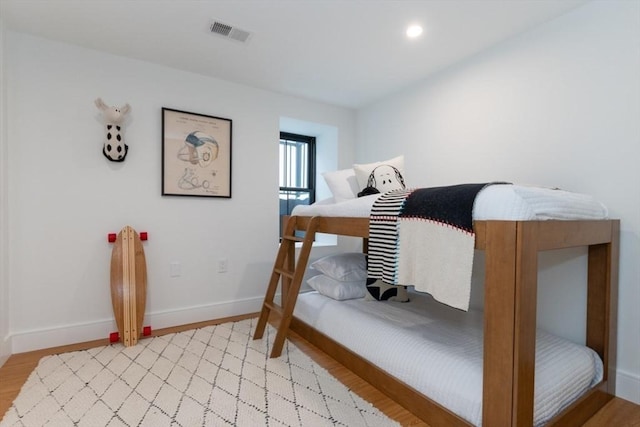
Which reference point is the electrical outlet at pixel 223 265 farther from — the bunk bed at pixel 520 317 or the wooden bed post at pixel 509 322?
the wooden bed post at pixel 509 322

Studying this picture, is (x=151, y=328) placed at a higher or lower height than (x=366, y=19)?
lower

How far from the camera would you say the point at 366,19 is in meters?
1.99

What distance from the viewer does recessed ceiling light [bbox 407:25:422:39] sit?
6.79 ft

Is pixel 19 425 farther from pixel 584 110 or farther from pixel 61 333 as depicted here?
pixel 584 110

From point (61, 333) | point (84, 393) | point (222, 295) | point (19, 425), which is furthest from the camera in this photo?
point (222, 295)

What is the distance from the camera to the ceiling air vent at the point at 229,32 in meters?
2.06

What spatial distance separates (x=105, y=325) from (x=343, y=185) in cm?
A: 217

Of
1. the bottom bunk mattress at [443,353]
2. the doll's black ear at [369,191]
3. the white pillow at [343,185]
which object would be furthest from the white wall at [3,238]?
the doll's black ear at [369,191]

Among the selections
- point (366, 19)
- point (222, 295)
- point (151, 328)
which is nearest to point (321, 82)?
point (366, 19)

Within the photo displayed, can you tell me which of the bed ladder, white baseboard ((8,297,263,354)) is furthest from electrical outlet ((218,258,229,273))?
the bed ladder

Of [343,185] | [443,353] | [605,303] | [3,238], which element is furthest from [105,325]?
[605,303]

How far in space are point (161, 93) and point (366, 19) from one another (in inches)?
68.8

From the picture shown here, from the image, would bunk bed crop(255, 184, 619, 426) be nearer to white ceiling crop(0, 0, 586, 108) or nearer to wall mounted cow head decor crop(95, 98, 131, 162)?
white ceiling crop(0, 0, 586, 108)

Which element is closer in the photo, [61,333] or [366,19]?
[366,19]
